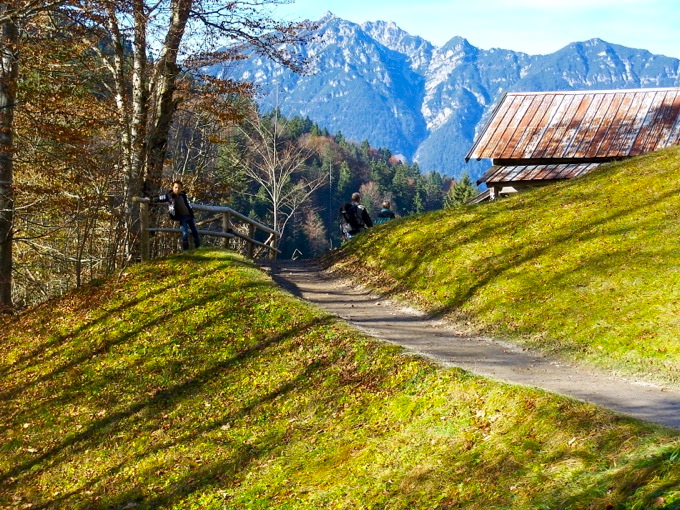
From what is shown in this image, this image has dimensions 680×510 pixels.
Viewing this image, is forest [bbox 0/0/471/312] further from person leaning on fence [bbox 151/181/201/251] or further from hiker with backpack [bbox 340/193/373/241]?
hiker with backpack [bbox 340/193/373/241]

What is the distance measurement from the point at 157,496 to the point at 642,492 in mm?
5874

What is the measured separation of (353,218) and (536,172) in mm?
Answer: 7310

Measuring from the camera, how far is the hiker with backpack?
72.0 feet

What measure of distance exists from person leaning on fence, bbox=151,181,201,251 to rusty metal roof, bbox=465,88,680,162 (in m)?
12.6

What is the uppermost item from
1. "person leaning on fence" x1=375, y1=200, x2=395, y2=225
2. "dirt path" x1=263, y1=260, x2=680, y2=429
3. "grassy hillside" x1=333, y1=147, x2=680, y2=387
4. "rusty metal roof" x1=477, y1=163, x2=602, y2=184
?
"rusty metal roof" x1=477, y1=163, x2=602, y2=184

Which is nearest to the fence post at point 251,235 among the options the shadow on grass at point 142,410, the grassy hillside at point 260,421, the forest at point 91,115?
the forest at point 91,115

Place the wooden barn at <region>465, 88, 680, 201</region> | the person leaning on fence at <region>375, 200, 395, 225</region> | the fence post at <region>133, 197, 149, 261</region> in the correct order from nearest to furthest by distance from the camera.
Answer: the fence post at <region>133, 197, 149, 261</region>, the person leaning on fence at <region>375, 200, 395, 225</region>, the wooden barn at <region>465, 88, 680, 201</region>

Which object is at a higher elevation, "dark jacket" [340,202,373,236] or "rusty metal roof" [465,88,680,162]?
"rusty metal roof" [465,88,680,162]

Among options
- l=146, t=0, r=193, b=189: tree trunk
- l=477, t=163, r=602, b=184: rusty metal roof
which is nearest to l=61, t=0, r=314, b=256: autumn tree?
l=146, t=0, r=193, b=189: tree trunk

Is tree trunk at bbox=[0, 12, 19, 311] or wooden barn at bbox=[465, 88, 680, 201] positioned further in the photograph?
wooden barn at bbox=[465, 88, 680, 201]

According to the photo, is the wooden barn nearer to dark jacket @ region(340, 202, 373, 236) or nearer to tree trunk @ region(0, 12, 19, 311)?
dark jacket @ region(340, 202, 373, 236)

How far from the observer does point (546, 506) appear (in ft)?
19.8

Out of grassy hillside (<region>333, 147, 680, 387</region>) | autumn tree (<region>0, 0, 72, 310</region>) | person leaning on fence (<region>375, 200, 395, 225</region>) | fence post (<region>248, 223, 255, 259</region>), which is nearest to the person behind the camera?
grassy hillside (<region>333, 147, 680, 387</region>)

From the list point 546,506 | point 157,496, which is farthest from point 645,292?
point 157,496
